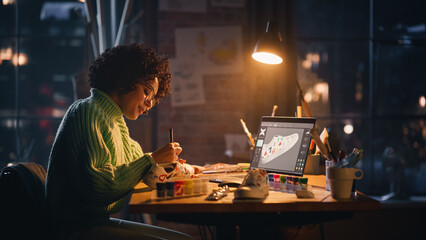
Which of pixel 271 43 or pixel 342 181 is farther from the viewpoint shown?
pixel 271 43

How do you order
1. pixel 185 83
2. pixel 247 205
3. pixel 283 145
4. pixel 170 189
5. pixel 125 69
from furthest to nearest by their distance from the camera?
1. pixel 185 83
2. pixel 283 145
3. pixel 125 69
4. pixel 170 189
5. pixel 247 205

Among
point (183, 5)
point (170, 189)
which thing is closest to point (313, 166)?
point (170, 189)

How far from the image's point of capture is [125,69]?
1.67 m

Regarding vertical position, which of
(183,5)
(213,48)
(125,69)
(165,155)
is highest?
(183,5)

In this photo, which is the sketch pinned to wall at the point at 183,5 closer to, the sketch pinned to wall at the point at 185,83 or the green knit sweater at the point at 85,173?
the sketch pinned to wall at the point at 185,83

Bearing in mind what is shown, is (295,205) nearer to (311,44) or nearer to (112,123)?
(112,123)

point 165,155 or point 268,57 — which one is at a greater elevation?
point 268,57

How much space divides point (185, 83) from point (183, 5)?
0.59 meters

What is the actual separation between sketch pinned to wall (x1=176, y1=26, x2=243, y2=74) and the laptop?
4.48ft

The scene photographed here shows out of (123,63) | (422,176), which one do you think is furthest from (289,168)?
(422,176)

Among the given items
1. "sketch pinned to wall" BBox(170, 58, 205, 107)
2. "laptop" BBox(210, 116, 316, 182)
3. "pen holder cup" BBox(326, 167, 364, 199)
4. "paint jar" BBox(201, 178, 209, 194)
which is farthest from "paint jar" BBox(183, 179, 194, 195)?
"sketch pinned to wall" BBox(170, 58, 205, 107)

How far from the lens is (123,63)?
169 cm

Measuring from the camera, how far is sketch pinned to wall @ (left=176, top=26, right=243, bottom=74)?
3213 mm

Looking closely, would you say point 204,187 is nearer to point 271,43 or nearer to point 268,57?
point 271,43
